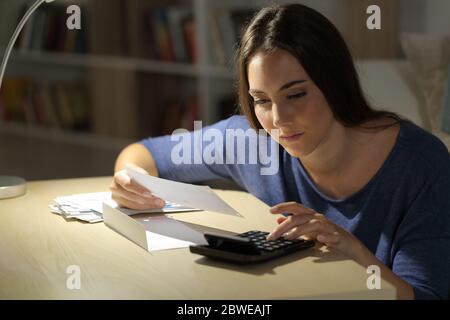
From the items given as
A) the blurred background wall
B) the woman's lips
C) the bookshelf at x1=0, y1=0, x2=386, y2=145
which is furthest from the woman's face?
the bookshelf at x1=0, y1=0, x2=386, y2=145

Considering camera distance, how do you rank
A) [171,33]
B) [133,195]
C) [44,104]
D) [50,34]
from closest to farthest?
[133,195]
[171,33]
[50,34]
[44,104]

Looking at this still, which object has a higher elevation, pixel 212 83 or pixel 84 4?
pixel 84 4

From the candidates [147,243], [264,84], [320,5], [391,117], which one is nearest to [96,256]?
[147,243]

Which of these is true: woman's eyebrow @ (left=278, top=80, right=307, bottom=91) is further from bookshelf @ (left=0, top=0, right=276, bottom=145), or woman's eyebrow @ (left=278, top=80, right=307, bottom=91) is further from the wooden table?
bookshelf @ (left=0, top=0, right=276, bottom=145)

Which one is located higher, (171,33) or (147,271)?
(171,33)

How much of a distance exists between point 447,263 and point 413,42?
4.10 ft

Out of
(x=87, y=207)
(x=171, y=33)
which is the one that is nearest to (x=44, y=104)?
(x=171, y=33)

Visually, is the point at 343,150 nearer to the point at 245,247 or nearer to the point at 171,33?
the point at 245,247

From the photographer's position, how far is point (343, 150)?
1.71 metres

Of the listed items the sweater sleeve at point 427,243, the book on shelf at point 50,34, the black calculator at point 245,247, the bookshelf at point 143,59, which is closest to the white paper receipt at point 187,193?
the black calculator at point 245,247

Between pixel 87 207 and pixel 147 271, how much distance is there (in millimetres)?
488

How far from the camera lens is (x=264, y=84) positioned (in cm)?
157

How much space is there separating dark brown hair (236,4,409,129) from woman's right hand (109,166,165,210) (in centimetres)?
33

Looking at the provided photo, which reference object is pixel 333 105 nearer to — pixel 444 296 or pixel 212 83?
pixel 444 296
